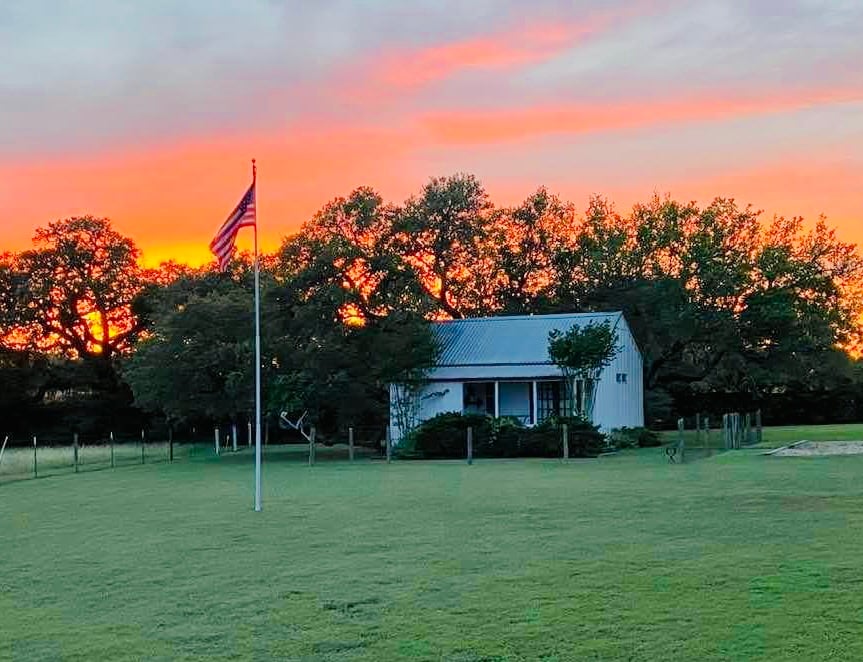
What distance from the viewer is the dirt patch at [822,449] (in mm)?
22484

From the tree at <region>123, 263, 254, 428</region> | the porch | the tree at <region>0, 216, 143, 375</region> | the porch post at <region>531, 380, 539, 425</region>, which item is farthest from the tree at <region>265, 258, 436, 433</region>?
the tree at <region>0, 216, 143, 375</region>

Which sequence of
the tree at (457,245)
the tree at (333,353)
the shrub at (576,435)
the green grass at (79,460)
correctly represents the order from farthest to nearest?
the tree at (457,245), the tree at (333,353), the shrub at (576,435), the green grass at (79,460)

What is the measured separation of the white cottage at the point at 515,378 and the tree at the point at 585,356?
0.56 metres

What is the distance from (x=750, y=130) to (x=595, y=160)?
3879 mm

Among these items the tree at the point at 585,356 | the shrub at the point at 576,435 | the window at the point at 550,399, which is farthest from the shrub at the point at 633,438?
the shrub at the point at 576,435

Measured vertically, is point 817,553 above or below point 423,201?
below

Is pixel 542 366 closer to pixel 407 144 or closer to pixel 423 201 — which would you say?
pixel 407 144

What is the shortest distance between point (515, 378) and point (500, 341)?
212 cm

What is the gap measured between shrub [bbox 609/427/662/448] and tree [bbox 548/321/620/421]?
1.10m

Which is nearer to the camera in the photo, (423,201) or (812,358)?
(812,358)

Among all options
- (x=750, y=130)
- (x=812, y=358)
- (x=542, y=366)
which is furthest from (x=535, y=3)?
(x=812, y=358)

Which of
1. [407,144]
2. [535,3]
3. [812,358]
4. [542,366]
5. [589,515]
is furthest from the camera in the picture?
[812,358]

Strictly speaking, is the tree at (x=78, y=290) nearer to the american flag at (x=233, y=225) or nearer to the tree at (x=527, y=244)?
the tree at (x=527, y=244)

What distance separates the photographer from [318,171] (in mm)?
24781
